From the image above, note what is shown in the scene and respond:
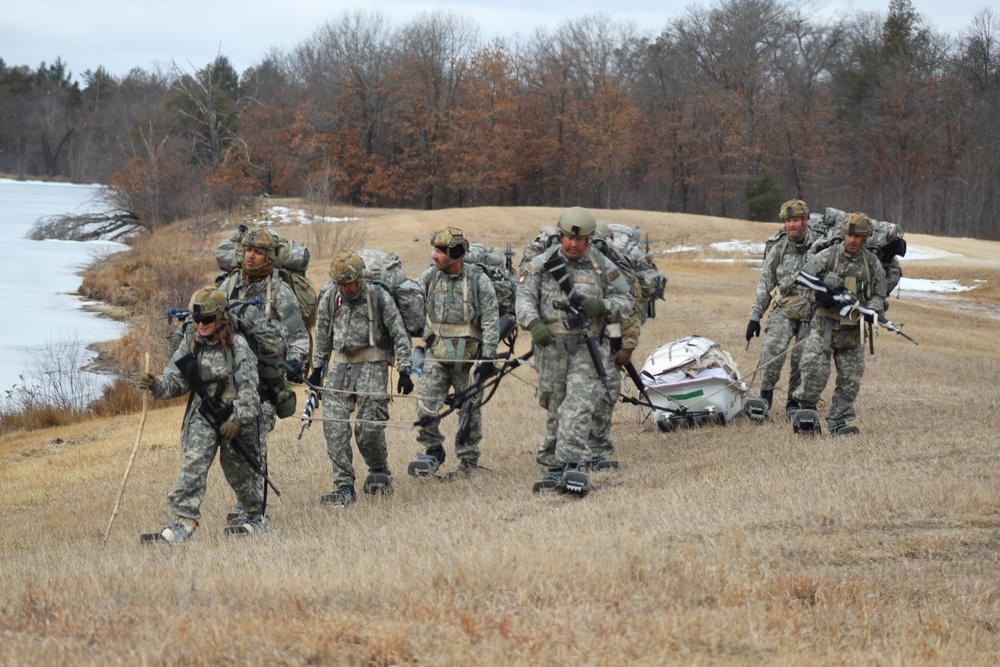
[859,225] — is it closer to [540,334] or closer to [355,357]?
[540,334]

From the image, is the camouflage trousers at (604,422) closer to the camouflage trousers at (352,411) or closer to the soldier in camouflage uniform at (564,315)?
the soldier in camouflage uniform at (564,315)

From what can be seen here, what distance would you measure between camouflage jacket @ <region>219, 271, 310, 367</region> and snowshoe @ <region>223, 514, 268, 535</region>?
130 cm

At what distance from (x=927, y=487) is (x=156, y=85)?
112 m

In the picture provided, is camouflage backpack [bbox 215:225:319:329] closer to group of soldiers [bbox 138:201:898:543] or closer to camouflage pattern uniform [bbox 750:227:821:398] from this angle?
group of soldiers [bbox 138:201:898:543]

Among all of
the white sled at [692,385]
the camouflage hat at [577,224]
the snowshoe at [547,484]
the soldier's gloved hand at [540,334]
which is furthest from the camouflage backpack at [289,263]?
the white sled at [692,385]

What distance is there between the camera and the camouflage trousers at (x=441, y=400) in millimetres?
10320

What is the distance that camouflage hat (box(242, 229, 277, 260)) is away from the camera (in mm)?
9000

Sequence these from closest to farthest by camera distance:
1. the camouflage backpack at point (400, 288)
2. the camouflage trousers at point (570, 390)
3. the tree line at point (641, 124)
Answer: the camouflage trousers at point (570, 390) < the camouflage backpack at point (400, 288) < the tree line at point (641, 124)

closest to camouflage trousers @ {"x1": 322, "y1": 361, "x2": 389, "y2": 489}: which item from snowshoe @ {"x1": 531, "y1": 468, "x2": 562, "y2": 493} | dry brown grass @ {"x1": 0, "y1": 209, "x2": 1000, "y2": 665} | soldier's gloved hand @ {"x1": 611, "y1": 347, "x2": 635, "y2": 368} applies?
dry brown grass @ {"x1": 0, "y1": 209, "x2": 1000, "y2": 665}

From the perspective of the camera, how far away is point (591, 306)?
883 centimetres

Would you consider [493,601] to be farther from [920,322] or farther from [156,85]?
[156,85]

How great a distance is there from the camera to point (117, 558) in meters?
7.28

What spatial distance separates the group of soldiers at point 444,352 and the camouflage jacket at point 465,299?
13 mm

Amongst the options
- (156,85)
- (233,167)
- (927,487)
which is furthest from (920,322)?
(156,85)
